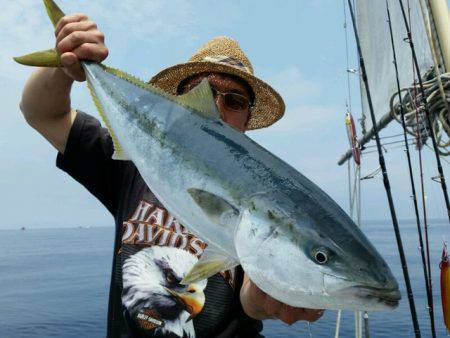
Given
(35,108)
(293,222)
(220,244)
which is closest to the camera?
(293,222)

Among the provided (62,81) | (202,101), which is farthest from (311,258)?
(62,81)

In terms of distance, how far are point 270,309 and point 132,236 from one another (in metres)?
1.21

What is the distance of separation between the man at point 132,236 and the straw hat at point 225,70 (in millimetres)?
139

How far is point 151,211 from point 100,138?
674 millimetres

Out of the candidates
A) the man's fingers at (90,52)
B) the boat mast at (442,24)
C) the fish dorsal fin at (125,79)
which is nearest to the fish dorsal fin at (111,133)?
the fish dorsal fin at (125,79)

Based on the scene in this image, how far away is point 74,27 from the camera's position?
2.21 metres

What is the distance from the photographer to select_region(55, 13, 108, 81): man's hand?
7.14ft

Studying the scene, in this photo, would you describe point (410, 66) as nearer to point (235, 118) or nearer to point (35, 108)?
point (235, 118)

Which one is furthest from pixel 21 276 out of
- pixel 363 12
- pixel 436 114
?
pixel 436 114

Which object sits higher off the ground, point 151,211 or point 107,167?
point 107,167

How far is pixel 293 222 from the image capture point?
1.34 metres

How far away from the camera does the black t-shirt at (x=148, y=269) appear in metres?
2.52

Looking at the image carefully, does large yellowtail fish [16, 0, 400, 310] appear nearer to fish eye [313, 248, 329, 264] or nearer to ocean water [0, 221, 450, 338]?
fish eye [313, 248, 329, 264]

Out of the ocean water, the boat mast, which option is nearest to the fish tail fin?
the boat mast
